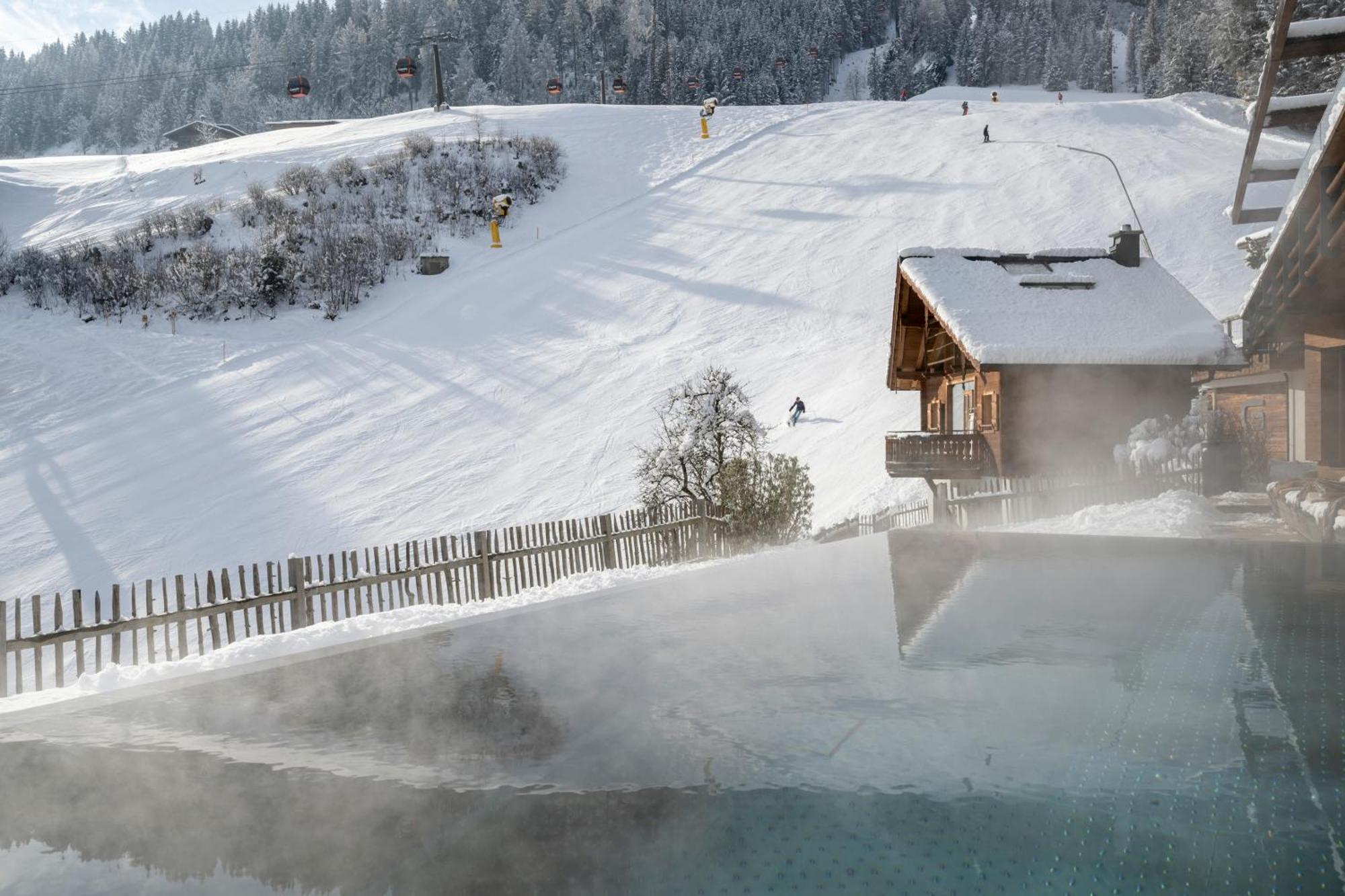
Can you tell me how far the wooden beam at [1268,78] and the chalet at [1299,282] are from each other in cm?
1

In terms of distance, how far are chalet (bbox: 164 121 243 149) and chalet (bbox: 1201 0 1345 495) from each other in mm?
90742

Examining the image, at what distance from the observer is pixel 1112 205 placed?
126ft

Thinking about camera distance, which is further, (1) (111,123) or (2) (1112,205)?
(1) (111,123)

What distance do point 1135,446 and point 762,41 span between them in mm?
118533

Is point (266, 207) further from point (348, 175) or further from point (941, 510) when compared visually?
point (941, 510)

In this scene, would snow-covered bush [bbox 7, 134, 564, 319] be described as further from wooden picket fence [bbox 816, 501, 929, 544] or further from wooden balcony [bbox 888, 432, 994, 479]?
wooden balcony [bbox 888, 432, 994, 479]

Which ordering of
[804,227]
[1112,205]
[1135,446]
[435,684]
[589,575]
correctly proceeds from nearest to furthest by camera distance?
Result: [435,684]
[589,575]
[1135,446]
[1112,205]
[804,227]

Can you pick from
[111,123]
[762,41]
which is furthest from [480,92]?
[111,123]

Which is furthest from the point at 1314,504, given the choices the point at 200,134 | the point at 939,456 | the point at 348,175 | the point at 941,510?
the point at 200,134

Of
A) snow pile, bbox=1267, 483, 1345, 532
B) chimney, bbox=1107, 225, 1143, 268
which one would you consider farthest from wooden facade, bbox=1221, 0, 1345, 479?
chimney, bbox=1107, 225, 1143, 268

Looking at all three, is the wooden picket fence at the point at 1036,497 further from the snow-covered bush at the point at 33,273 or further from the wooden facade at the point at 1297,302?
the snow-covered bush at the point at 33,273

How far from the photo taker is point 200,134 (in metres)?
89.3

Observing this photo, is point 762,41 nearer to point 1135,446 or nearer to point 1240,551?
point 1135,446

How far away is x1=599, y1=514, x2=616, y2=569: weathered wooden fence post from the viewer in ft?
48.0
